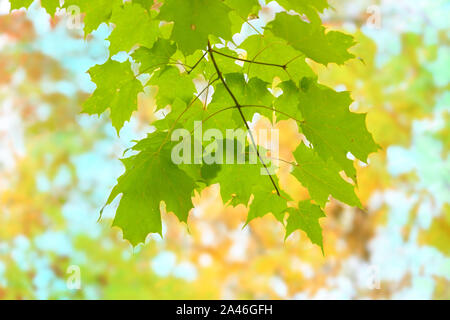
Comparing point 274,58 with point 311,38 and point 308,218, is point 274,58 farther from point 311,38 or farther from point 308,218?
point 308,218

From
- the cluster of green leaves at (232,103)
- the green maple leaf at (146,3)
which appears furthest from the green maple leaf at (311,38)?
the green maple leaf at (146,3)

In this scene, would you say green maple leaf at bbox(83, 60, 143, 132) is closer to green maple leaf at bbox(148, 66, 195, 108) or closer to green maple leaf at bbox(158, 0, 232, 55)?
Result: green maple leaf at bbox(148, 66, 195, 108)

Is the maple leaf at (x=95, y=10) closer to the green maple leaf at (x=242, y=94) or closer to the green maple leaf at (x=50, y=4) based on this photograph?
the green maple leaf at (x=50, y=4)

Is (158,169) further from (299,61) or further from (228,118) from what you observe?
(299,61)

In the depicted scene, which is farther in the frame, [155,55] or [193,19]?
[155,55]

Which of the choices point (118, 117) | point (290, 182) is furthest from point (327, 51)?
point (290, 182)

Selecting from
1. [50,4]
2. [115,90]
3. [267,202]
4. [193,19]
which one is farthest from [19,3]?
[267,202]

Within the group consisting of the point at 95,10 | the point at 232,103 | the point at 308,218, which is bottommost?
the point at 308,218
